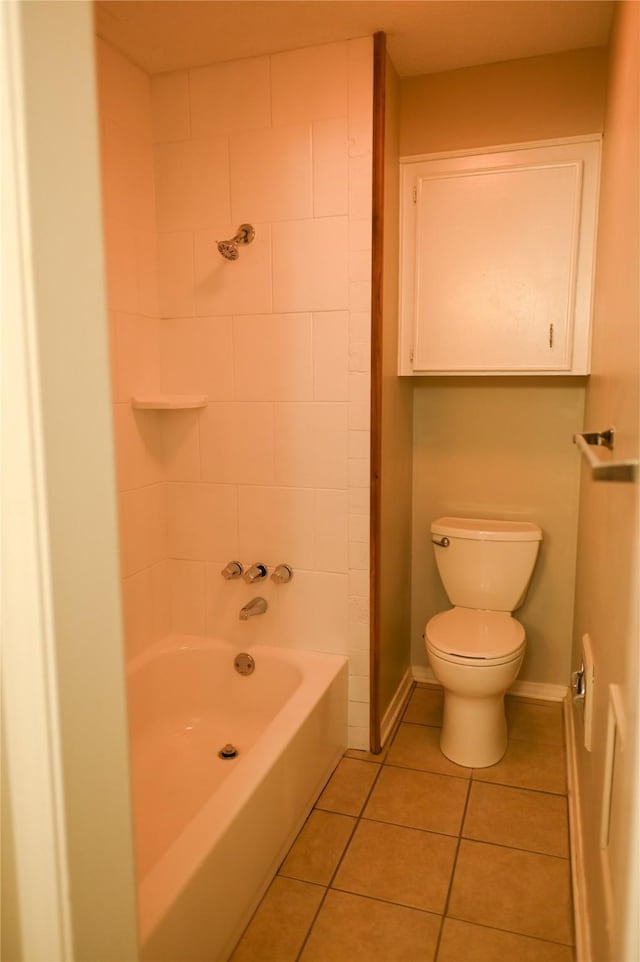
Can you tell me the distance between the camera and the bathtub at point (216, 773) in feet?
4.59

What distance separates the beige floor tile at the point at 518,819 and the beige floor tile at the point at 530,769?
0.14 ft

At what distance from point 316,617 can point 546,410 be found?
49.3 inches

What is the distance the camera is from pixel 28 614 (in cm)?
66

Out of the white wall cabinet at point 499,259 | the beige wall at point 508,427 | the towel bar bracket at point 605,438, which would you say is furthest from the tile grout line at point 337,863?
the white wall cabinet at point 499,259

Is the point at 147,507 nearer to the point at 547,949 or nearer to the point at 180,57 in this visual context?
the point at 180,57

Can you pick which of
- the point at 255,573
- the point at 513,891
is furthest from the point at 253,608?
the point at 513,891

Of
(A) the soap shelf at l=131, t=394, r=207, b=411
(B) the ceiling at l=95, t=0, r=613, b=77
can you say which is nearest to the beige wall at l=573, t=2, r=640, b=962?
(B) the ceiling at l=95, t=0, r=613, b=77

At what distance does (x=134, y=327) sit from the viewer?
7.59ft

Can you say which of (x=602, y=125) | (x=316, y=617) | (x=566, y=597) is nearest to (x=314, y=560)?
(x=316, y=617)

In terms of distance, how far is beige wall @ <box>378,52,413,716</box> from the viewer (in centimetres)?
231

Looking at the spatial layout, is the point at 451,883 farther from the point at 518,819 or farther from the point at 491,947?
the point at 518,819

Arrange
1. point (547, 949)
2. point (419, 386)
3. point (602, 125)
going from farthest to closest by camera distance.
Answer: point (419, 386) → point (602, 125) → point (547, 949)

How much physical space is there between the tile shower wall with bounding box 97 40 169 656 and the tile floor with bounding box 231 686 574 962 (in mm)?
972

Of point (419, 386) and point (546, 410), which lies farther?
point (419, 386)
